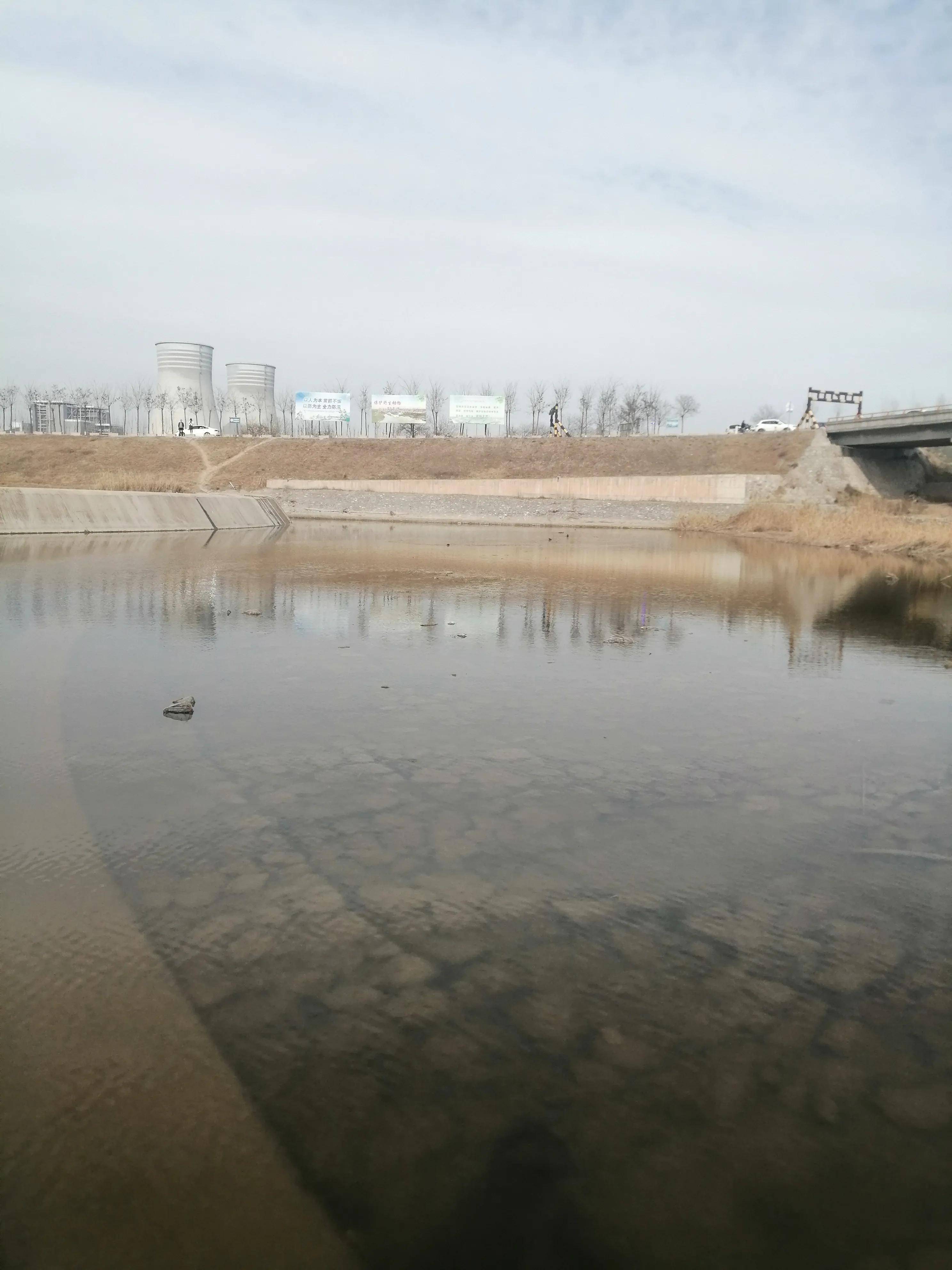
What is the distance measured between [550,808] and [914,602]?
1416cm

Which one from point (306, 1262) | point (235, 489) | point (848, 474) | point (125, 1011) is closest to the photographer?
point (306, 1262)

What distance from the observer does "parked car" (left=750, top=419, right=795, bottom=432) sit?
7444 centimetres

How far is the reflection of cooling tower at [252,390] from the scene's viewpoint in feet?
326

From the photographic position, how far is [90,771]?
6418 mm

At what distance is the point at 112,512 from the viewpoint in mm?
29625

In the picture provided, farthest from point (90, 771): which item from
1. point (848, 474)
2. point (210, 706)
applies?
point (848, 474)

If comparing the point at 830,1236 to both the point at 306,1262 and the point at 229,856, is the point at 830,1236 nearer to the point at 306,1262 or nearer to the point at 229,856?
the point at 306,1262

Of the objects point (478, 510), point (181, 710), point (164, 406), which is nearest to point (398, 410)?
point (164, 406)

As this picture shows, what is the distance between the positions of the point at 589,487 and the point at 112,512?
33.3 m

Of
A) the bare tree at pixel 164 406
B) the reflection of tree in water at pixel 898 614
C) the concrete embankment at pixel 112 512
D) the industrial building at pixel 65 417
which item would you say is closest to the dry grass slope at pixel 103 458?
the bare tree at pixel 164 406

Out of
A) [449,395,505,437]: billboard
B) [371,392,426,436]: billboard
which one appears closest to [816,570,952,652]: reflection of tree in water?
[449,395,505,437]: billboard

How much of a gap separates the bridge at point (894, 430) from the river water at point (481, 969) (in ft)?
150

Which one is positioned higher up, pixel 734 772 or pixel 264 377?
pixel 264 377

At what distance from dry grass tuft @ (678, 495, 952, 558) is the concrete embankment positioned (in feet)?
68.9
